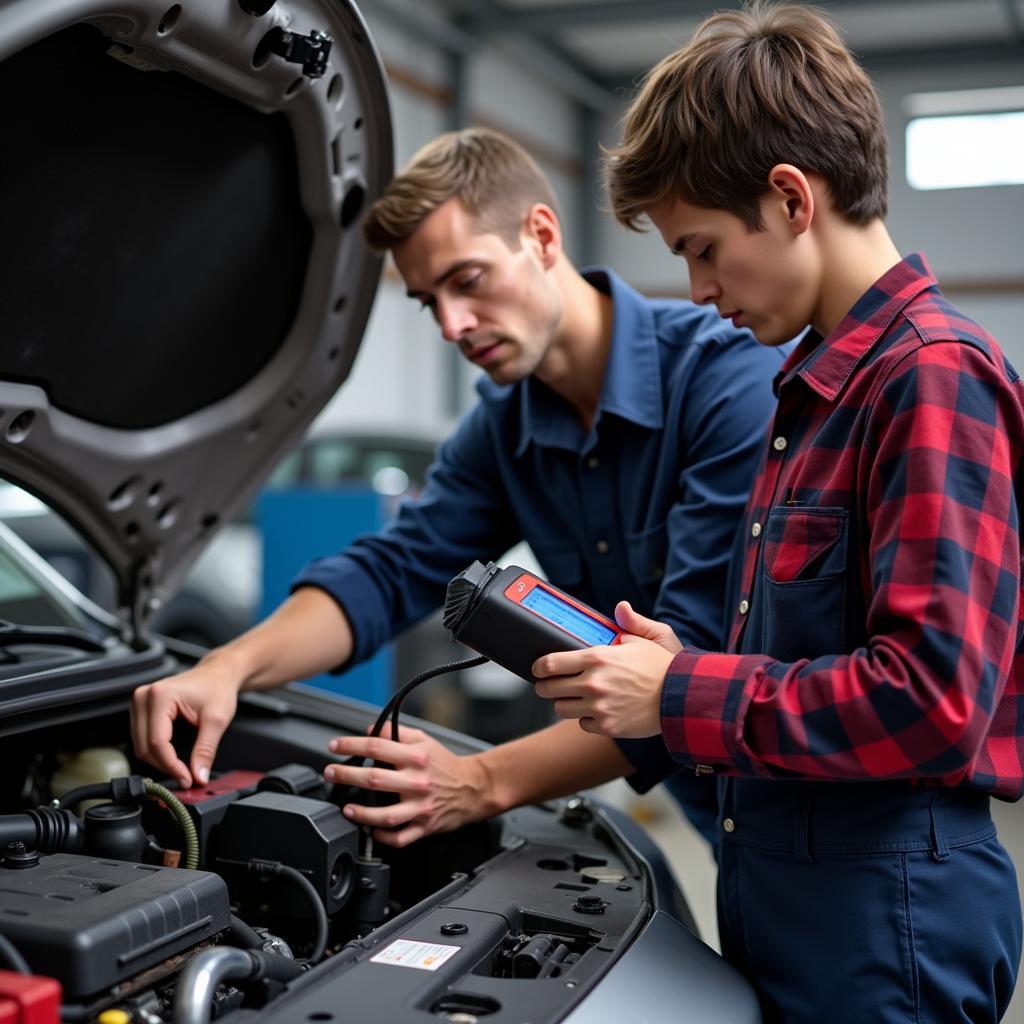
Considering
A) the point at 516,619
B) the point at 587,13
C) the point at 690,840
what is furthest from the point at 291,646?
the point at 587,13

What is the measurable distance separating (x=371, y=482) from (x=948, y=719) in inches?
172

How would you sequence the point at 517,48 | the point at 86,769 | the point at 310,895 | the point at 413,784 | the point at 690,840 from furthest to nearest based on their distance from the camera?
the point at 517,48, the point at 690,840, the point at 86,769, the point at 413,784, the point at 310,895

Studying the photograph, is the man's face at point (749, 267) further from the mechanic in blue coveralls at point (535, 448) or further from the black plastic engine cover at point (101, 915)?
the black plastic engine cover at point (101, 915)

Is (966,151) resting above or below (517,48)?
below

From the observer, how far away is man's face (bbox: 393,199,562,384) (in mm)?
1702

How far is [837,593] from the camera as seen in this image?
1.10 m

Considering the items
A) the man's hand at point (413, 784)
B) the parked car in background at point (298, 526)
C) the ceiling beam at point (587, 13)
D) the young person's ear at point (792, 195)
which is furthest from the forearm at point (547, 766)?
the ceiling beam at point (587, 13)

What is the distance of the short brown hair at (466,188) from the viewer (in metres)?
1.65

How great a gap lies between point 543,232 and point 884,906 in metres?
1.10

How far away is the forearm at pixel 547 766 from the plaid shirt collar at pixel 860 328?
0.55 meters

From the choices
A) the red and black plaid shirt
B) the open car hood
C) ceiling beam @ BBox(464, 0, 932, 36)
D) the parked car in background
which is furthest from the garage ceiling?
the red and black plaid shirt

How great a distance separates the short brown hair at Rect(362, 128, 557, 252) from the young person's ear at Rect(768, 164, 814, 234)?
0.63m

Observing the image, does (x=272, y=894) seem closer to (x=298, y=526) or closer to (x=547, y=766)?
(x=547, y=766)

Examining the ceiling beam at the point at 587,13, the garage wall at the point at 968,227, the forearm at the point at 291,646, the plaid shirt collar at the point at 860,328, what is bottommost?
the forearm at the point at 291,646
